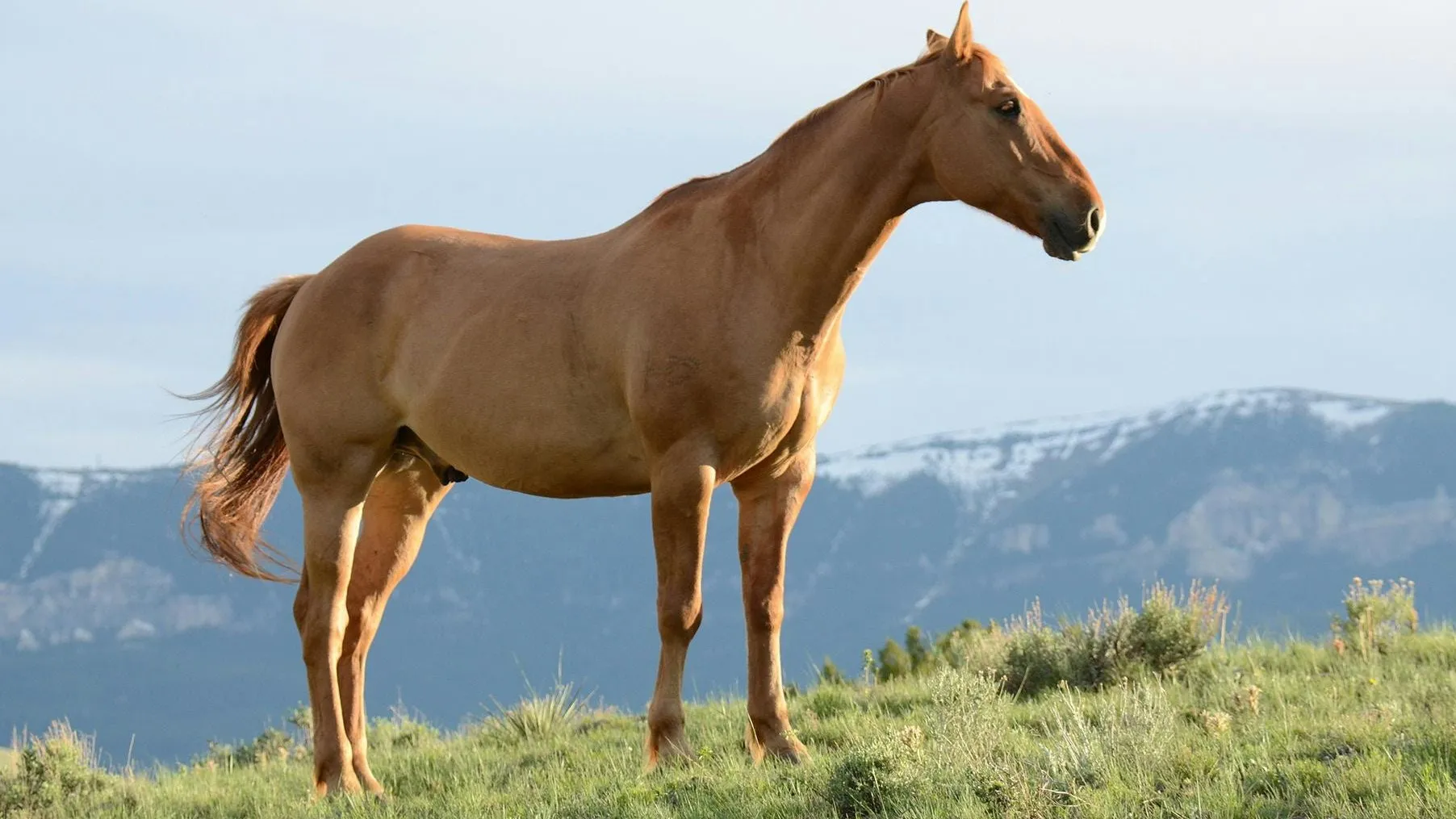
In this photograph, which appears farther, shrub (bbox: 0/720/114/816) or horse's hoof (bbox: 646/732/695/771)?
shrub (bbox: 0/720/114/816)

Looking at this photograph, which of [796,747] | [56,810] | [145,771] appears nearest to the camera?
[796,747]

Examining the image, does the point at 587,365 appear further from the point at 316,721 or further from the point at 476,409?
the point at 316,721

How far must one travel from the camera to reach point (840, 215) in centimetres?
668

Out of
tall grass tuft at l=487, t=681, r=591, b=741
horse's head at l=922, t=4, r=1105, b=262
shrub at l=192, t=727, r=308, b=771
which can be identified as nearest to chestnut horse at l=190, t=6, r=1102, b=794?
horse's head at l=922, t=4, r=1105, b=262

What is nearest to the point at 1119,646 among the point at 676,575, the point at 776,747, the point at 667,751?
the point at 776,747

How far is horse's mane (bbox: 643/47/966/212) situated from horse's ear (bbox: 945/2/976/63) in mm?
138

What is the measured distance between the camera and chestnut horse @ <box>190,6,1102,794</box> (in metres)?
6.52

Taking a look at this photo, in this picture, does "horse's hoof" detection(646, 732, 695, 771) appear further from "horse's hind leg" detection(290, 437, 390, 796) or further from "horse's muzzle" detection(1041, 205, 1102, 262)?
"horse's muzzle" detection(1041, 205, 1102, 262)

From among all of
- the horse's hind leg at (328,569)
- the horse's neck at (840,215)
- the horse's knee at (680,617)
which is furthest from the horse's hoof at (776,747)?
the horse's hind leg at (328,569)

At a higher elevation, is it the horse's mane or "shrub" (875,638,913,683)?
the horse's mane

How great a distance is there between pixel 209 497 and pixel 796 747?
12.4 ft

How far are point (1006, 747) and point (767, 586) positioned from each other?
1.34 m

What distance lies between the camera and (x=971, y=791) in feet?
18.3

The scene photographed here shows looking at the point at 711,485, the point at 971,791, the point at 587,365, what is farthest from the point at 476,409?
the point at 971,791
